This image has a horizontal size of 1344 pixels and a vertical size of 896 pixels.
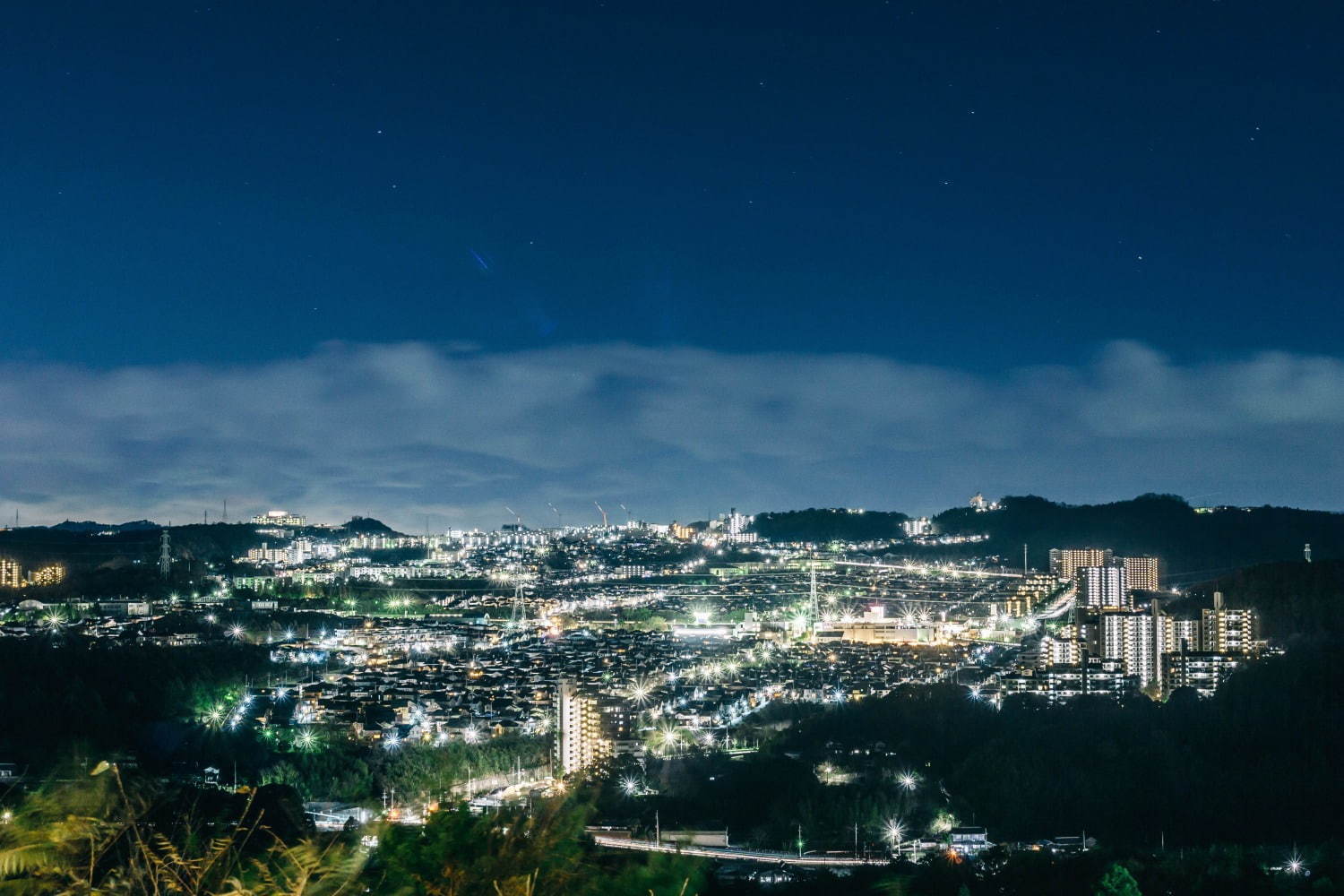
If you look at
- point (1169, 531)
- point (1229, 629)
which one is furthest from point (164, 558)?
point (1169, 531)

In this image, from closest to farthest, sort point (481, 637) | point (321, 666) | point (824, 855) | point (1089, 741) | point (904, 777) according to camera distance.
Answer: point (824, 855), point (904, 777), point (1089, 741), point (321, 666), point (481, 637)

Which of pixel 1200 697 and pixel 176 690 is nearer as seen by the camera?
pixel 176 690

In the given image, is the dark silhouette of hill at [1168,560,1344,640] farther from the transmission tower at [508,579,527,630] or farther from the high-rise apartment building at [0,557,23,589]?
the high-rise apartment building at [0,557,23,589]

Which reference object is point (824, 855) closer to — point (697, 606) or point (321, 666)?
point (321, 666)

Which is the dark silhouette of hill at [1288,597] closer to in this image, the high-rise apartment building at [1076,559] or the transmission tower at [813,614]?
the high-rise apartment building at [1076,559]

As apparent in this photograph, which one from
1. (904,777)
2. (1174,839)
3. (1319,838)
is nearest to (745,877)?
(904,777)

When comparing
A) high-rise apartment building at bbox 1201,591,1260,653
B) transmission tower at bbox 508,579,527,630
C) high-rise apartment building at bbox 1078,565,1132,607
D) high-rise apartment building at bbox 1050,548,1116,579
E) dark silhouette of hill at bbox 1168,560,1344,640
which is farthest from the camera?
high-rise apartment building at bbox 1050,548,1116,579

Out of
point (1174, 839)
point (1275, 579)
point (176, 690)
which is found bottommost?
point (1174, 839)

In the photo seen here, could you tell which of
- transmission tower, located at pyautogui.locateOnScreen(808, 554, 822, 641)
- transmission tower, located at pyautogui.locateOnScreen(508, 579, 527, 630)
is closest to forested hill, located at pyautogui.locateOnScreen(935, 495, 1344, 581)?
transmission tower, located at pyautogui.locateOnScreen(808, 554, 822, 641)
